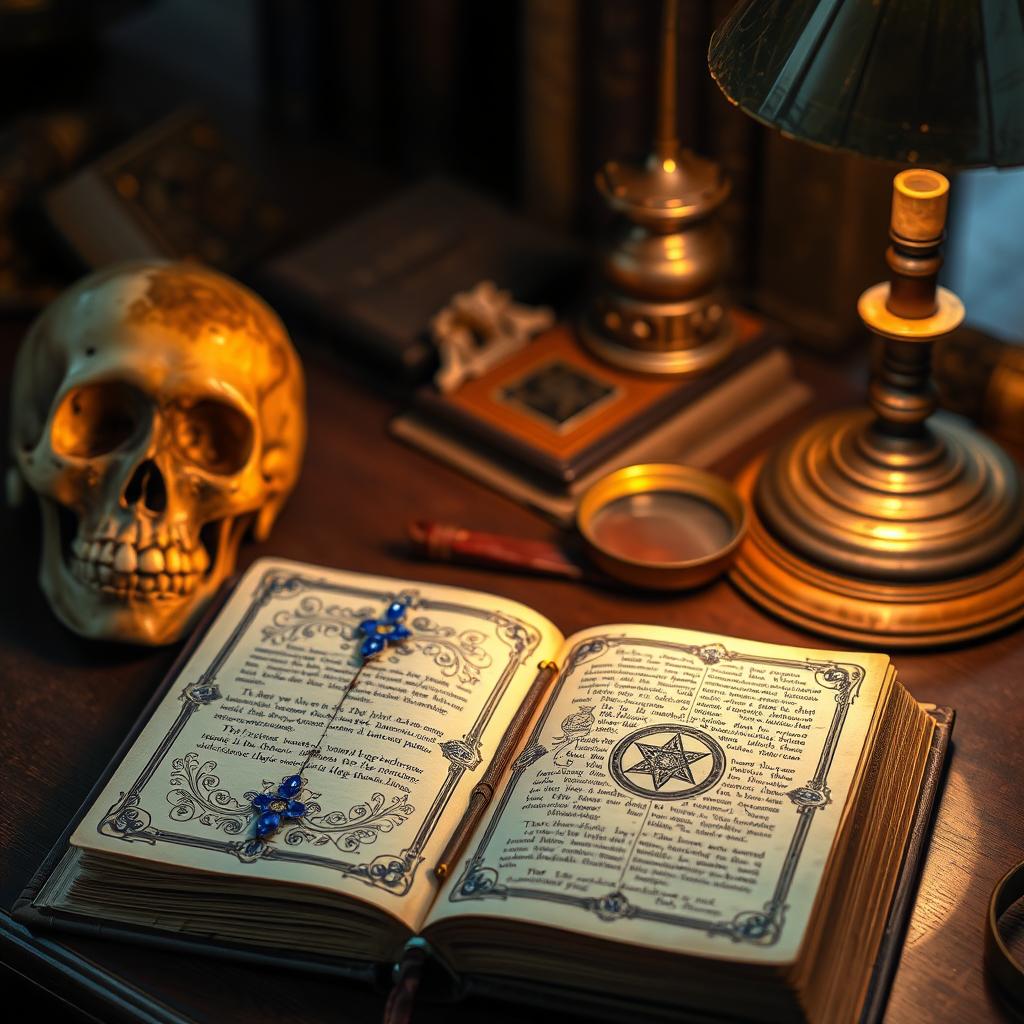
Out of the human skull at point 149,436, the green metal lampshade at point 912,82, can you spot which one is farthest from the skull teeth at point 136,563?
the green metal lampshade at point 912,82

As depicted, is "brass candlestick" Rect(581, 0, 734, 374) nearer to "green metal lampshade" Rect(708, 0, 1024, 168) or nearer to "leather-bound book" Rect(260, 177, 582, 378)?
"leather-bound book" Rect(260, 177, 582, 378)

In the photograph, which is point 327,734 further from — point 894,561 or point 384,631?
point 894,561

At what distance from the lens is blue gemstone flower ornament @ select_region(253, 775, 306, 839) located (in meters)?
1.26

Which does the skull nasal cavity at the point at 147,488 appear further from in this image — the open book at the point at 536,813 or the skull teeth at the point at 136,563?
the open book at the point at 536,813

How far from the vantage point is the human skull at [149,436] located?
58.9 inches

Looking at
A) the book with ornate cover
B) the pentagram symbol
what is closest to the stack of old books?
the book with ornate cover

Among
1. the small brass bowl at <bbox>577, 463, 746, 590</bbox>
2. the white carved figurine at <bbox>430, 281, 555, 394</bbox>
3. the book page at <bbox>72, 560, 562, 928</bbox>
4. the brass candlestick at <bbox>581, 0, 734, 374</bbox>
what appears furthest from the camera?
the white carved figurine at <bbox>430, 281, 555, 394</bbox>

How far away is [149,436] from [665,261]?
1.85 ft

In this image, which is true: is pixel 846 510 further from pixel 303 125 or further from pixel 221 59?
pixel 221 59

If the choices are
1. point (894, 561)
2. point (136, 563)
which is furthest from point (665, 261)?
point (136, 563)

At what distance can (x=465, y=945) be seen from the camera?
119 cm

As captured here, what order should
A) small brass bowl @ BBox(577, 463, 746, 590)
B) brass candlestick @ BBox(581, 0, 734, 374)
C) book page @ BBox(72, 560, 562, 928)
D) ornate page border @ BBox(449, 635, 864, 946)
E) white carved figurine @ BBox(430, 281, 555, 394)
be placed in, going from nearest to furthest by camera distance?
1. ornate page border @ BBox(449, 635, 864, 946)
2. book page @ BBox(72, 560, 562, 928)
3. small brass bowl @ BBox(577, 463, 746, 590)
4. brass candlestick @ BBox(581, 0, 734, 374)
5. white carved figurine @ BBox(430, 281, 555, 394)

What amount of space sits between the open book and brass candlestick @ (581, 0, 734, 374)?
0.41 meters

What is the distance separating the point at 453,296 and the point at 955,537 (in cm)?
66
